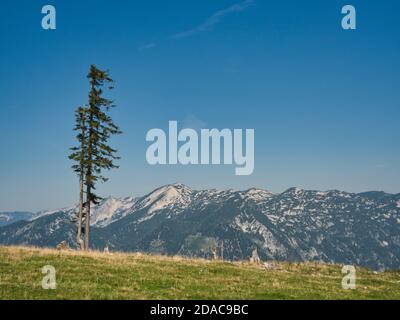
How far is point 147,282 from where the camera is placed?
2478 cm

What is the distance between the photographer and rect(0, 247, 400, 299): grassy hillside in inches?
804

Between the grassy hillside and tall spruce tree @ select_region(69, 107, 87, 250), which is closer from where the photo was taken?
the grassy hillside

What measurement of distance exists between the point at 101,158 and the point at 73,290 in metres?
34.5

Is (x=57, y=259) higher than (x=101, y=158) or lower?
lower

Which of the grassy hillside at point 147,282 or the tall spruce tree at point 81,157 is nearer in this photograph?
the grassy hillside at point 147,282

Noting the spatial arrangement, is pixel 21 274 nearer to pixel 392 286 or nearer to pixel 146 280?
pixel 146 280

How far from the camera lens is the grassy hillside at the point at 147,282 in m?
20.4
